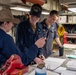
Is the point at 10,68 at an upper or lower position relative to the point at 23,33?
lower

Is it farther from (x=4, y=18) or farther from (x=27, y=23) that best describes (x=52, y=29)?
(x=4, y=18)

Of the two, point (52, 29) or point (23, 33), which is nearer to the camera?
point (23, 33)

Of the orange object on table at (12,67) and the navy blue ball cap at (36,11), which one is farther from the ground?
the navy blue ball cap at (36,11)

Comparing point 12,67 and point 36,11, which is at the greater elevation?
point 36,11

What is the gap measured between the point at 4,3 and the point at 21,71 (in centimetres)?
175

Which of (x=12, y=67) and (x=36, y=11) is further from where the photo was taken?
(x=36, y=11)

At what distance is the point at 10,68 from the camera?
1.56 metres

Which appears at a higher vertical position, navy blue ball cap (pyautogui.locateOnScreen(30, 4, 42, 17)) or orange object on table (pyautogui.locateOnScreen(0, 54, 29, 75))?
navy blue ball cap (pyautogui.locateOnScreen(30, 4, 42, 17))

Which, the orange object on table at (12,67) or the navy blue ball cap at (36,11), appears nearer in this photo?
the orange object on table at (12,67)

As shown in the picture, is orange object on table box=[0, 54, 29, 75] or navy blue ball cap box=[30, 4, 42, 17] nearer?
orange object on table box=[0, 54, 29, 75]

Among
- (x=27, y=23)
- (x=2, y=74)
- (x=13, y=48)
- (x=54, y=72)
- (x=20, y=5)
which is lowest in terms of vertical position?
(x=54, y=72)

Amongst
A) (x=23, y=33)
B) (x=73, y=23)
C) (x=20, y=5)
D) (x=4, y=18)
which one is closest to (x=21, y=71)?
(x=4, y=18)

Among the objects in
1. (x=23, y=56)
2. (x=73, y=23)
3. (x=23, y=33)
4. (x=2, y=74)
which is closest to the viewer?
(x=2, y=74)

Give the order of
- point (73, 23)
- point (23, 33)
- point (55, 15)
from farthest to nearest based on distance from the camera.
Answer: point (73, 23) → point (55, 15) → point (23, 33)
